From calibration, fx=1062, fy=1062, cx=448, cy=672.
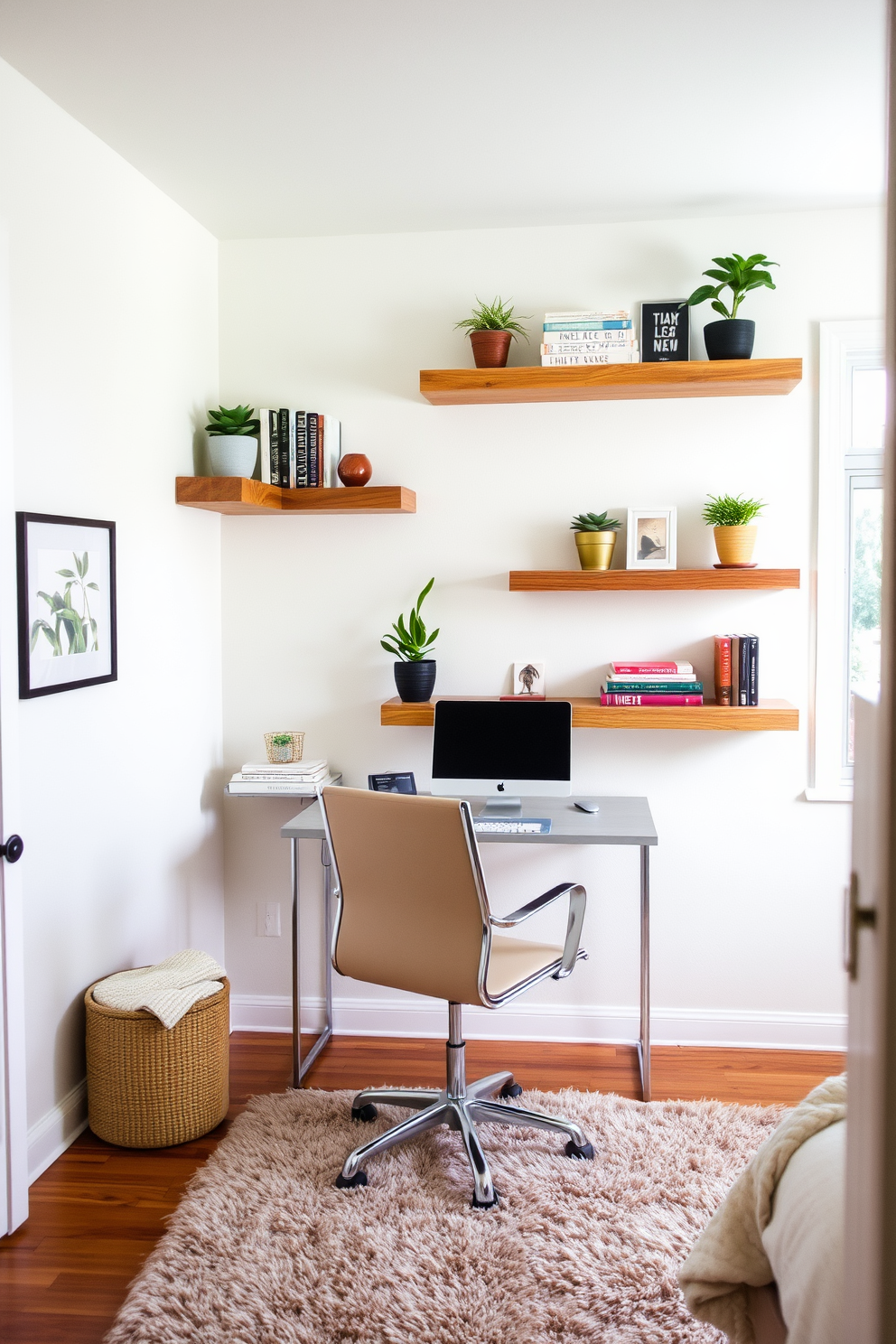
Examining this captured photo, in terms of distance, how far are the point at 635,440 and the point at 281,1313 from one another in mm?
2583

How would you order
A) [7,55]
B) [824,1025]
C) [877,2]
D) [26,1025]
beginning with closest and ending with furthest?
[877,2]
[7,55]
[26,1025]
[824,1025]

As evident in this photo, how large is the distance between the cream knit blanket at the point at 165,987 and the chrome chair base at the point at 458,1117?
0.53 meters

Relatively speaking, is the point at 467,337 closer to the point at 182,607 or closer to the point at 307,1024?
the point at 182,607

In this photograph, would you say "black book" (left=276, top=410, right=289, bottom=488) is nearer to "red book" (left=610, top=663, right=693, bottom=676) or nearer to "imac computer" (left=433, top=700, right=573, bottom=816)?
"imac computer" (left=433, top=700, right=573, bottom=816)

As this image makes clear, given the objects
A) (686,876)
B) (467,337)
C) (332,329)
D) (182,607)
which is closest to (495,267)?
(467,337)

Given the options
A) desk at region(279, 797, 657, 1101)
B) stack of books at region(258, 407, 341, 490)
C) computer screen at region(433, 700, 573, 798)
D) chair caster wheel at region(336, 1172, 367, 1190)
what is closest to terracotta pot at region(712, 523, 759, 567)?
computer screen at region(433, 700, 573, 798)

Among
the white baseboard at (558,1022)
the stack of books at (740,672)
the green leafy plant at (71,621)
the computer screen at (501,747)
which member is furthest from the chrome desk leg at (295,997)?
the stack of books at (740,672)

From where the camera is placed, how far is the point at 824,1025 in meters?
3.42

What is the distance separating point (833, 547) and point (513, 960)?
1.66 m

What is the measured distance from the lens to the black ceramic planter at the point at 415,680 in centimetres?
337

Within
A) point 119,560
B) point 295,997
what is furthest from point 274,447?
point 295,997

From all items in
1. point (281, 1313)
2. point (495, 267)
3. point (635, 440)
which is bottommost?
point (281, 1313)

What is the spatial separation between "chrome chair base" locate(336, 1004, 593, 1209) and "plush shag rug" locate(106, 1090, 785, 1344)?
43 mm

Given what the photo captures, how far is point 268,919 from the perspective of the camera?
12.1 feet
